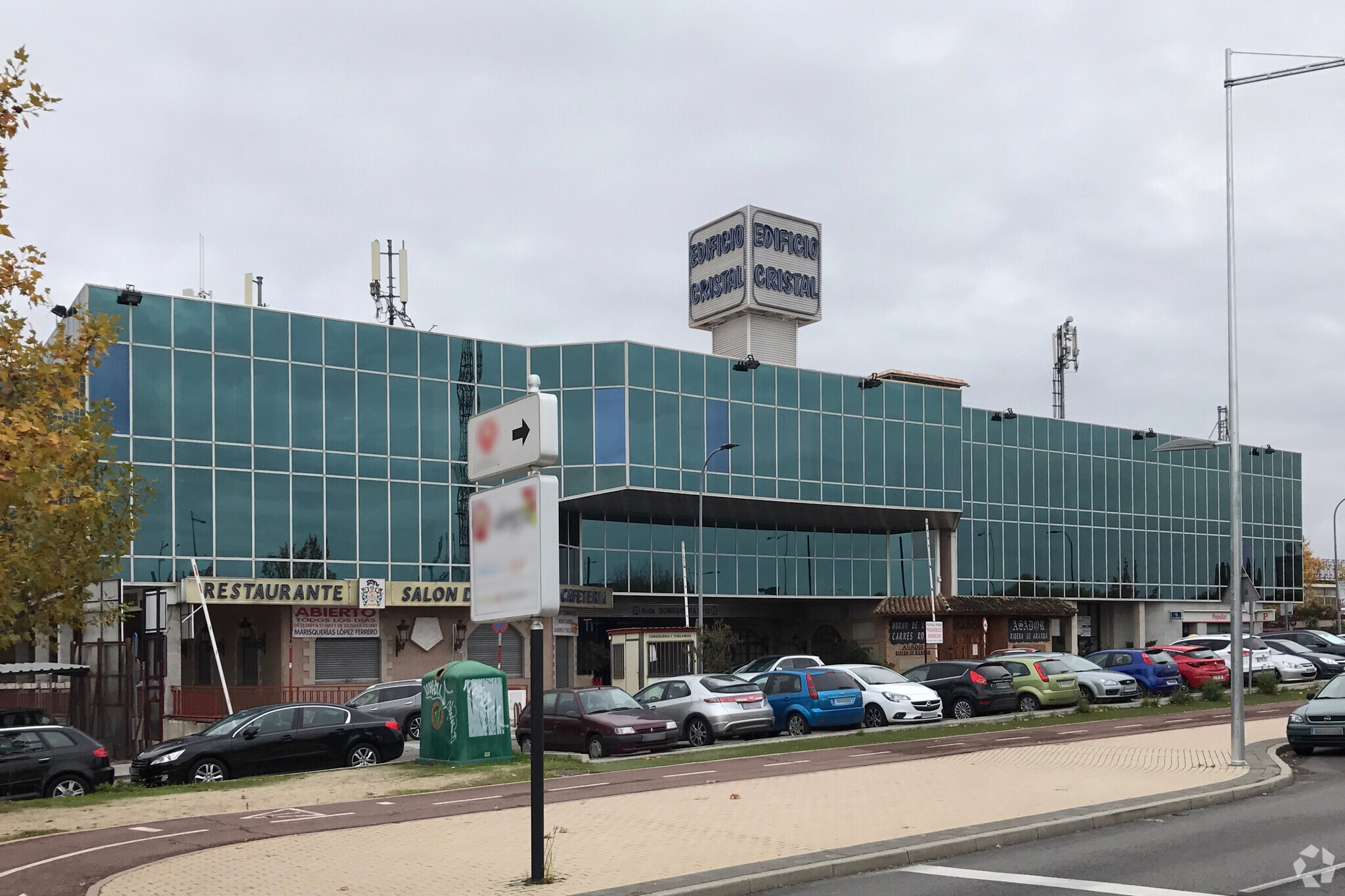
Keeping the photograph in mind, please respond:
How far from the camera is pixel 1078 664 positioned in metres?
34.3

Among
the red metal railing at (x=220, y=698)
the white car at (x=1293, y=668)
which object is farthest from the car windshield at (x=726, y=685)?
the white car at (x=1293, y=668)

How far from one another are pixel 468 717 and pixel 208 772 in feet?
14.2

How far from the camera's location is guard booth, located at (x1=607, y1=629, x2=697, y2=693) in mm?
40000

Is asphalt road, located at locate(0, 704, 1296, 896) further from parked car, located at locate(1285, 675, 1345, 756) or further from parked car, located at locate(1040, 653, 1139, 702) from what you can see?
parked car, located at locate(1040, 653, 1139, 702)

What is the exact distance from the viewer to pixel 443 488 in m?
43.9

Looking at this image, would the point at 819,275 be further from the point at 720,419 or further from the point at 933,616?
the point at 933,616

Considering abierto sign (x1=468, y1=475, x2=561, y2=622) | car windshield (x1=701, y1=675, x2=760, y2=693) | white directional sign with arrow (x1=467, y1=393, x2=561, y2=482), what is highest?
white directional sign with arrow (x1=467, y1=393, x2=561, y2=482)

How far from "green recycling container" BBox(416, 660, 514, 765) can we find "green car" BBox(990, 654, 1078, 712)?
1451 cm

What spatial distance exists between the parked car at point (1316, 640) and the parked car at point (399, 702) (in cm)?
2863

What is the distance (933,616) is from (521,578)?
45.3m

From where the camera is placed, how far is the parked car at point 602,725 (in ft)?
77.3

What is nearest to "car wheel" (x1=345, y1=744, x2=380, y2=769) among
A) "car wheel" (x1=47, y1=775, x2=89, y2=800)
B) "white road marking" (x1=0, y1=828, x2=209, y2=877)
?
"car wheel" (x1=47, y1=775, x2=89, y2=800)

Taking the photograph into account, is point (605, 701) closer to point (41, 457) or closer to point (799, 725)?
point (799, 725)

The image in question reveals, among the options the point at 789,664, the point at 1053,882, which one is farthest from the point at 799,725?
the point at 1053,882
